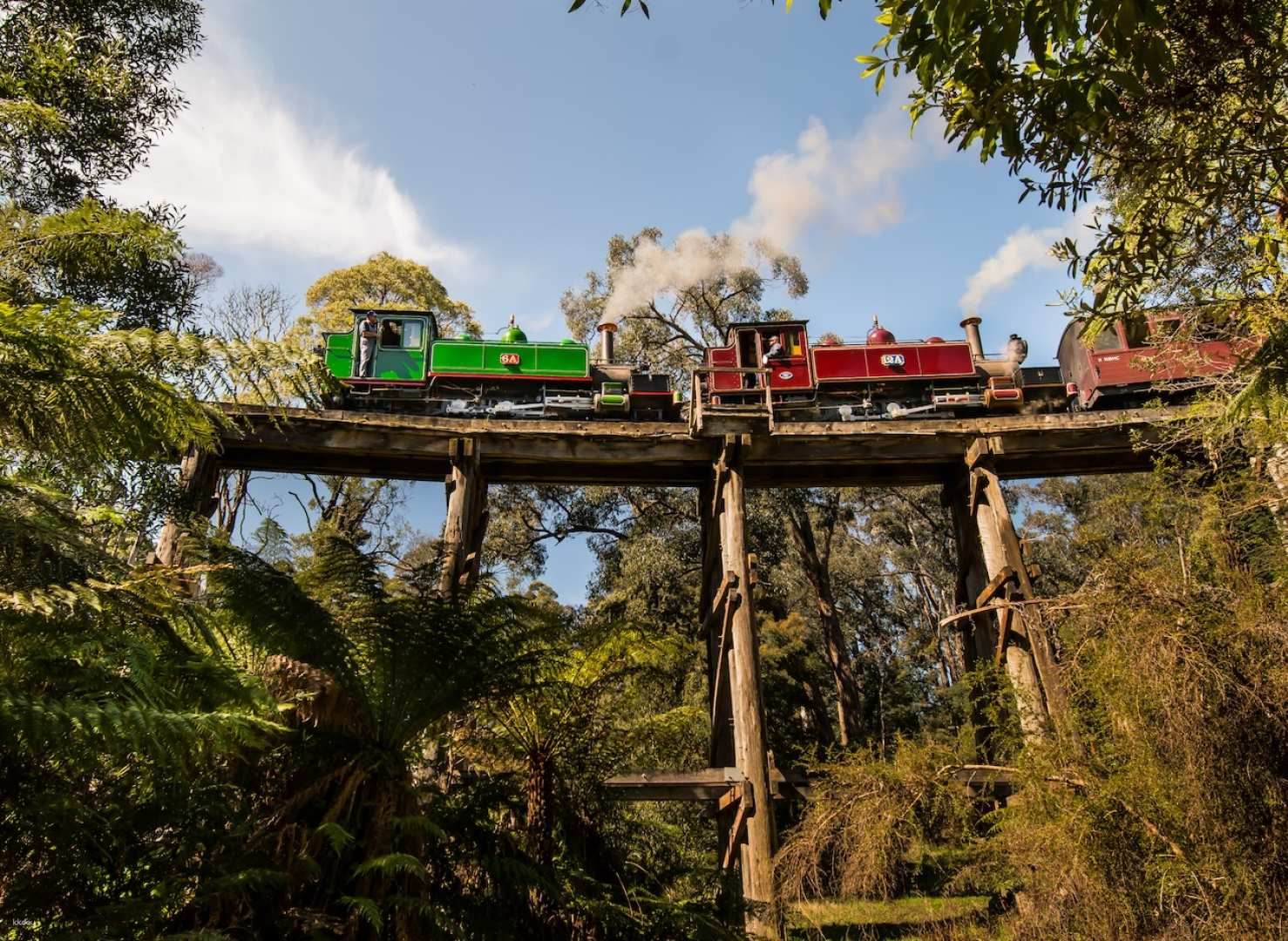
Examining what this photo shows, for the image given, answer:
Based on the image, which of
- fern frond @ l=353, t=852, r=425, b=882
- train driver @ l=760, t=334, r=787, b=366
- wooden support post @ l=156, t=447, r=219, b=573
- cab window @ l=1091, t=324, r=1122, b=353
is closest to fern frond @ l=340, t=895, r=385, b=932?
fern frond @ l=353, t=852, r=425, b=882

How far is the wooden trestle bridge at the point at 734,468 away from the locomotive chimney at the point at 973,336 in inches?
187

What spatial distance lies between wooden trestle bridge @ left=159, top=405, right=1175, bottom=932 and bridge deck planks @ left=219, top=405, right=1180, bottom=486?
17 millimetres

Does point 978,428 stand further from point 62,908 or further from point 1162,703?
point 62,908

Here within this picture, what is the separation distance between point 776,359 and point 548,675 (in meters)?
9.07

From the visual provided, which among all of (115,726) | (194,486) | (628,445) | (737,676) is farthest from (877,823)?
(194,486)

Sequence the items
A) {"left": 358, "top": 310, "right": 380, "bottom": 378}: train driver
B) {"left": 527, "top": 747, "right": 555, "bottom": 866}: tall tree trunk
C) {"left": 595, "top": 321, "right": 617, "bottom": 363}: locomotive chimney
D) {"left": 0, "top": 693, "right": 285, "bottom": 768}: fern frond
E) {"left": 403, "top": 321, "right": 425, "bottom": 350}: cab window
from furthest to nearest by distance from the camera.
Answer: {"left": 595, "top": 321, "right": 617, "bottom": 363}: locomotive chimney < {"left": 403, "top": 321, "right": 425, "bottom": 350}: cab window < {"left": 358, "top": 310, "right": 380, "bottom": 378}: train driver < {"left": 527, "top": 747, "right": 555, "bottom": 866}: tall tree trunk < {"left": 0, "top": 693, "right": 285, "bottom": 768}: fern frond

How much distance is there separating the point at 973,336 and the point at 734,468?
24.3ft

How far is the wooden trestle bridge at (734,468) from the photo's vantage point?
768 cm

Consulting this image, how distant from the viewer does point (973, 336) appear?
14172 mm

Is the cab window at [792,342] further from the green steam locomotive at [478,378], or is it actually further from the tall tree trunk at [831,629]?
the tall tree trunk at [831,629]

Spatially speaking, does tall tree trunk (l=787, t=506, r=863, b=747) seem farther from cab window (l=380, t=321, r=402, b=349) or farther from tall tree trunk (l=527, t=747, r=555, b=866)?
tall tree trunk (l=527, t=747, r=555, b=866)

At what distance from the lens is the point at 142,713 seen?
2.29 meters

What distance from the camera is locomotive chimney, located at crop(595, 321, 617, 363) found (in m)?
14.9

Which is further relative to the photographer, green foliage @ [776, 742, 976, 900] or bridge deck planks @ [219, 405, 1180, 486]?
bridge deck planks @ [219, 405, 1180, 486]
